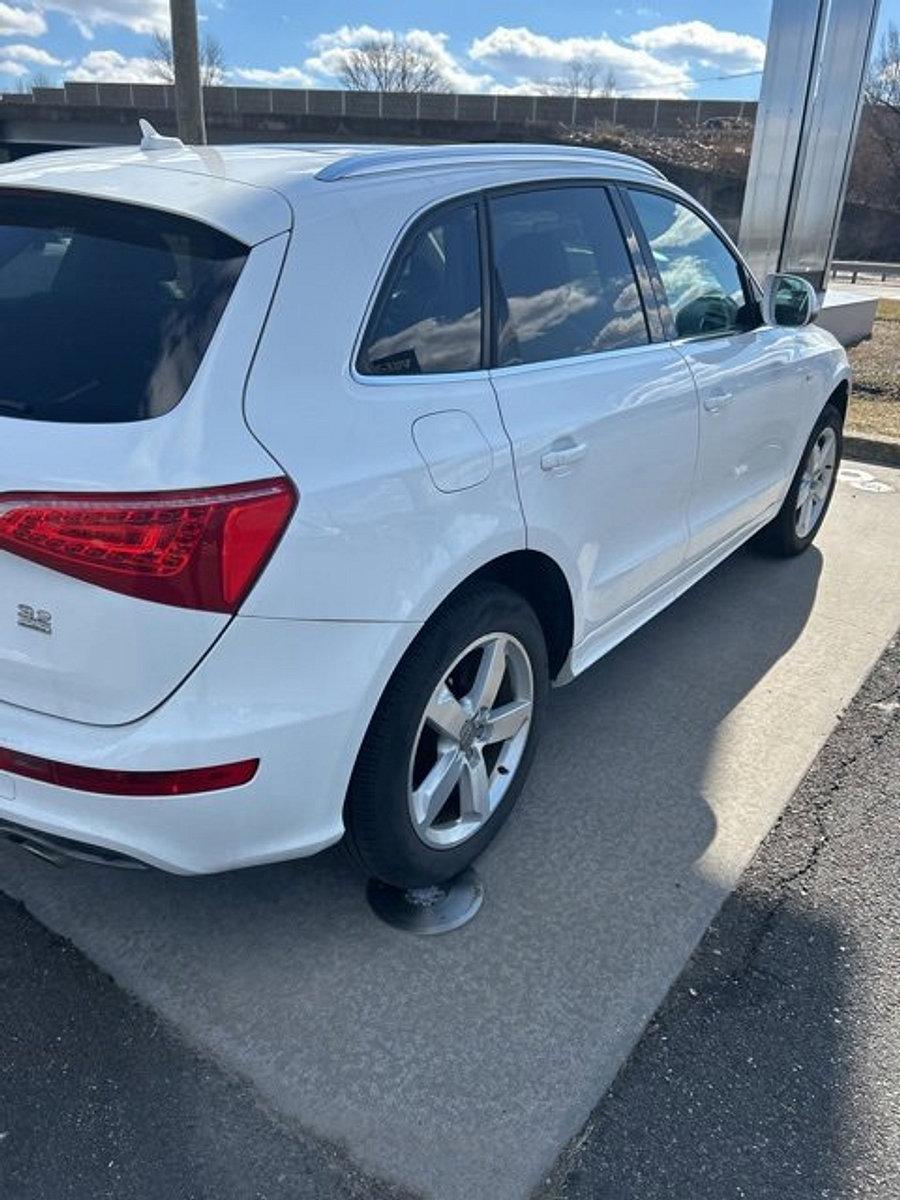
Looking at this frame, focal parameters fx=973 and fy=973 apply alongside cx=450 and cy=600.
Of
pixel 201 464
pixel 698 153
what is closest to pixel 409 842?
pixel 201 464

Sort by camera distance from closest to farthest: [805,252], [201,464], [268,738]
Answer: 1. [201,464]
2. [268,738]
3. [805,252]

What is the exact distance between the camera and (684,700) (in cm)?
362

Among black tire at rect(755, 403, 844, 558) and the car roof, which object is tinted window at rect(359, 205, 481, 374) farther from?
black tire at rect(755, 403, 844, 558)

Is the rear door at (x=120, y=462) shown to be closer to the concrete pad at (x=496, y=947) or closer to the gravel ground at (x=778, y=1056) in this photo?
the concrete pad at (x=496, y=947)

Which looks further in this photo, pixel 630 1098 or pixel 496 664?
pixel 496 664

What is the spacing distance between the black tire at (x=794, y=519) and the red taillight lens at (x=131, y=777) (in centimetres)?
351

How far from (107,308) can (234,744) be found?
0.93 meters

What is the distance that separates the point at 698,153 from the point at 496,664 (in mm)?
52707

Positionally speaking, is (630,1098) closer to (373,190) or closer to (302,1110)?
(302,1110)

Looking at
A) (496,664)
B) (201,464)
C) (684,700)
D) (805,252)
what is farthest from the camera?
(805,252)

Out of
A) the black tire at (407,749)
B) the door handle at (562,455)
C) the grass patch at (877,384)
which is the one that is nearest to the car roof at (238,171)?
the door handle at (562,455)

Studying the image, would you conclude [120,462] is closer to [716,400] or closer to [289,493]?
[289,493]

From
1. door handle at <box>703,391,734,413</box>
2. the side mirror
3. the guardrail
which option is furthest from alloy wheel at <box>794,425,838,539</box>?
the guardrail

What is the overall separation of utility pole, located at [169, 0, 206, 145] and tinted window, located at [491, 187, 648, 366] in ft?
25.5
